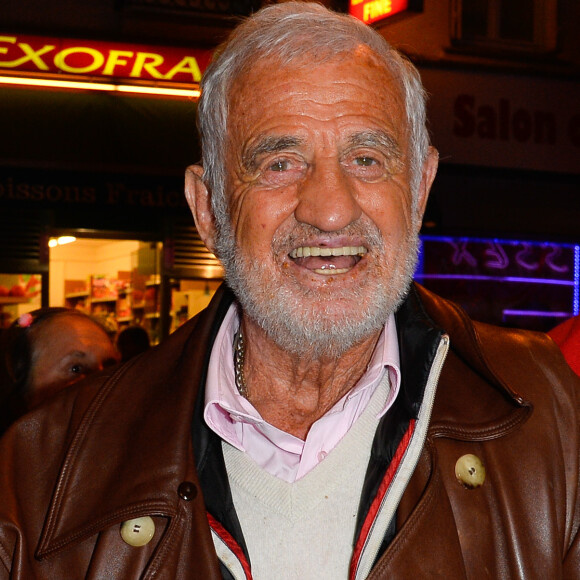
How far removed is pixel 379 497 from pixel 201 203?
111 centimetres

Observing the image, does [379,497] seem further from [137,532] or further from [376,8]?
[376,8]

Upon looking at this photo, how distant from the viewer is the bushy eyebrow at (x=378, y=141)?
2342 mm

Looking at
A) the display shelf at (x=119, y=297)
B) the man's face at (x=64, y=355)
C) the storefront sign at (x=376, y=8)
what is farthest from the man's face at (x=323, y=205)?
the display shelf at (x=119, y=297)

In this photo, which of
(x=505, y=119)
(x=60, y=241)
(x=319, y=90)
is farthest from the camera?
(x=505, y=119)

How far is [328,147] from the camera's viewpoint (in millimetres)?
2324

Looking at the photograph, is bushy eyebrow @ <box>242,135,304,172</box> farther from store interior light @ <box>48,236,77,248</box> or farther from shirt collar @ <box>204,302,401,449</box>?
store interior light @ <box>48,236,77,248</box>

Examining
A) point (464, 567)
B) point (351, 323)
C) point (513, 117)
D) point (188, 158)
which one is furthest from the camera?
point (513, 117)

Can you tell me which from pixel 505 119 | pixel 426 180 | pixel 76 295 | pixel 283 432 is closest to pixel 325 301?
pixel 283 432

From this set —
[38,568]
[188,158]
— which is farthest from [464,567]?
[188,158]

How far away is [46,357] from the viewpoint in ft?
13.4

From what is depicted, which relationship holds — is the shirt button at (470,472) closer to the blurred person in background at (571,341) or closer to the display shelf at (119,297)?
the blurred person in background at (571,341)

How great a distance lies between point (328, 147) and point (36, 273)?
6.95m

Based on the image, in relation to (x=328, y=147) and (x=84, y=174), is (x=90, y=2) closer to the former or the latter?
(x=84, y=174)

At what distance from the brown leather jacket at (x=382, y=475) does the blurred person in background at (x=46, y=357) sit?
1.70 meters
